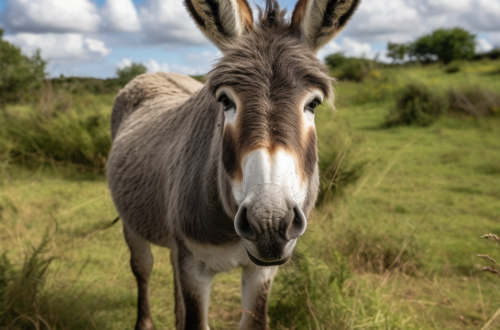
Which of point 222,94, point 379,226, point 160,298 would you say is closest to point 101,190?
point 160,298

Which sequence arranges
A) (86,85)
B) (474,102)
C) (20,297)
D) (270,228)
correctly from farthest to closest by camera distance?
(86,85), (474,102), (20,297), (270,228)

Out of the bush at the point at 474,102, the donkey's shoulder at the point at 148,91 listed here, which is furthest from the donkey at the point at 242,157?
the bush at the point at 474,102

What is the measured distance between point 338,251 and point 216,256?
8.39 feet

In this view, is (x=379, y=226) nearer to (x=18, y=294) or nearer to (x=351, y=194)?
(x=351, y=194)

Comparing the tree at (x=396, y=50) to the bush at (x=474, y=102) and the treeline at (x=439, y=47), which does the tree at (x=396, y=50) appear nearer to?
the treeline at (x=439, y=47)

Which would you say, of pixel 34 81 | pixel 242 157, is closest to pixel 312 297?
pixel 242 157

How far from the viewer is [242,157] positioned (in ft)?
5.61

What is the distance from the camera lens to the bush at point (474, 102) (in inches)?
483

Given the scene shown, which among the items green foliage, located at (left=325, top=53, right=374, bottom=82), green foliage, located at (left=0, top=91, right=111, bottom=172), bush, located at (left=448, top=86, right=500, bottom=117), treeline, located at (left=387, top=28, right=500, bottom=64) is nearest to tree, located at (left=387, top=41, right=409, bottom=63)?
treeline, located at (left=387, top=28, right=500, bottom=64)

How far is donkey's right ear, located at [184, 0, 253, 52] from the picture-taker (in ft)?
6.64

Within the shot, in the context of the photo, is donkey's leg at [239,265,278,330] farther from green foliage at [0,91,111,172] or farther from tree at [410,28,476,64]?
tree at [410,28,476,64]

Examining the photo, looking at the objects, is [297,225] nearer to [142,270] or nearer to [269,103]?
[269,103]

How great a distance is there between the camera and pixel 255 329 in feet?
8.87

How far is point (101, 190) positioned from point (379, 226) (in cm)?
538
